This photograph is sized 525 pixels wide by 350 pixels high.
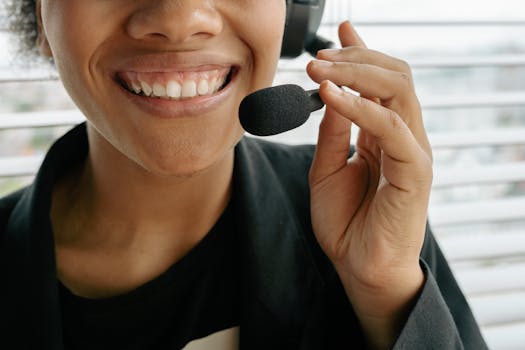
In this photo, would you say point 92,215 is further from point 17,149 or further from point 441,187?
point 441,187

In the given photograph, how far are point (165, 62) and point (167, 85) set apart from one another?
0.04 meters

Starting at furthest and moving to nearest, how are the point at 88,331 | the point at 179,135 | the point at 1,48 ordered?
the point at 1,48, the point at 88,331, the point at 179,135

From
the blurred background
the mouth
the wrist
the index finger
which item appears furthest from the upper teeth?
the blurred background

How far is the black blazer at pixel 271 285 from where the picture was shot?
1.02 metres

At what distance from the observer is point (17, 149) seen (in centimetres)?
149

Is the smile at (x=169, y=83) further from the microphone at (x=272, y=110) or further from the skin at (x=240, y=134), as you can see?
the microphone at (x=272, y=110)

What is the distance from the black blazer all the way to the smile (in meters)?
0.26

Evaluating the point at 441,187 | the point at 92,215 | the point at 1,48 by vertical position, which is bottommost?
the point at 441,187

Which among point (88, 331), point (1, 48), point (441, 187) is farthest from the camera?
point (441, 187)

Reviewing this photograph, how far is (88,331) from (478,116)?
3.97 feet

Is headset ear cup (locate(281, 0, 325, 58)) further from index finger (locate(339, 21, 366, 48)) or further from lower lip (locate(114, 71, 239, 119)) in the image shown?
lower lip (locate(114, 71, 239, 119))

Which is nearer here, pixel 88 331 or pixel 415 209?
pixel 415 209

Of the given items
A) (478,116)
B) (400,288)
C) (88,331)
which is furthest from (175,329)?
(478,116)

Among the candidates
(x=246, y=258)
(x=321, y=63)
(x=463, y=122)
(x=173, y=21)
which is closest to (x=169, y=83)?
(x=173, y=21)
